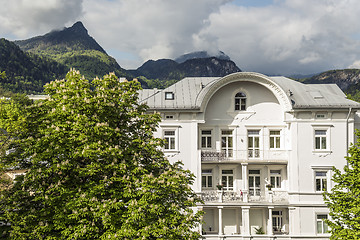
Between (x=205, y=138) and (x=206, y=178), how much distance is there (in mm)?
3828

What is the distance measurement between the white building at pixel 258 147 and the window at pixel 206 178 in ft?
0.31

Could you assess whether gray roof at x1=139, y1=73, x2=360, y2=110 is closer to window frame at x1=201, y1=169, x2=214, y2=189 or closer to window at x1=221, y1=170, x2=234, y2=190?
window frame at x1=201, y1=169, x2=214, y2=189

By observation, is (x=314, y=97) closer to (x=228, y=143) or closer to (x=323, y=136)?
(x=323, y=136)

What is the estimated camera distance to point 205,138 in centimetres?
3172

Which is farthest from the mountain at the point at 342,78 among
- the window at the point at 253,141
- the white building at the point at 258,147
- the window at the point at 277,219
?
the window at the point at 277,219

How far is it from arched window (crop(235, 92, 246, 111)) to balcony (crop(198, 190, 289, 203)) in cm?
791

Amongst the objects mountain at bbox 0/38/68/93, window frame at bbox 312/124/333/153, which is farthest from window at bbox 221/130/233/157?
mountain at bbox 0/38/68/93

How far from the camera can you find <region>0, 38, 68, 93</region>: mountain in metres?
132

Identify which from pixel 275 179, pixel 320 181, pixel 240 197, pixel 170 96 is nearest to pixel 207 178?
pixel 240 197

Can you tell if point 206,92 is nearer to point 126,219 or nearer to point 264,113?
point 264,113

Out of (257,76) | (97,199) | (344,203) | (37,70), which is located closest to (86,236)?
(97,199)

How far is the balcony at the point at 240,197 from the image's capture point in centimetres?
2998

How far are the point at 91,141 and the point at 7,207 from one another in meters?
4.49

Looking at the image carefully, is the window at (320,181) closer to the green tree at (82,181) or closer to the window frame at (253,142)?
the window frame at (253,142)
